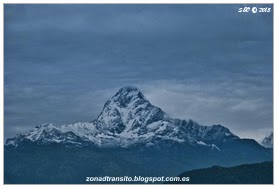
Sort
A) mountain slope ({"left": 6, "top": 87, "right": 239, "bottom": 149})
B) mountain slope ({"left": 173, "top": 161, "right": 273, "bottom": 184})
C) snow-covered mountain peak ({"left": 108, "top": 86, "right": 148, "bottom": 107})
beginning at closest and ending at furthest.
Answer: mountain slope ({"left": 173, "top": 161, "right": 273, "bottom": 184}), snow-covered mountain peak ({"left": 108, "top": 86, "right": 148, "bottom": 107}), mountain slope ({"left": 6, "top": 87, "right": 239, "bottom": 149})

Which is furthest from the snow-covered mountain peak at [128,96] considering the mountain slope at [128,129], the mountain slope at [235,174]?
the mountain slope at [235,174]

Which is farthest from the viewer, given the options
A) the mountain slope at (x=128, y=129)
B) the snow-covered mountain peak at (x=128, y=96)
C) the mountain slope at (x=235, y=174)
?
the mountain slope at (x=128, y=129)

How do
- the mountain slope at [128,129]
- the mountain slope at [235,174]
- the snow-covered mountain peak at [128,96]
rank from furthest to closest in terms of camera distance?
the mountain slope at [128,129] → the snow-covered mountain peak at [128,96] → the mountain slope at [235,174]

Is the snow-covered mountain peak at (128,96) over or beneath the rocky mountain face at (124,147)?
over

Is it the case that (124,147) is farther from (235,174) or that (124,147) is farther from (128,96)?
(235,174)

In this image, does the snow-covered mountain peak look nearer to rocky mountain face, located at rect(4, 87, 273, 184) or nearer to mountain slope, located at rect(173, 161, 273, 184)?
rocky mountain face, located at rect(4, 87, 273, 184)

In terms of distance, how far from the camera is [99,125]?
57.9m

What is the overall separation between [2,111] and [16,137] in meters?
2.46

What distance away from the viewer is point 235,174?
55.0m

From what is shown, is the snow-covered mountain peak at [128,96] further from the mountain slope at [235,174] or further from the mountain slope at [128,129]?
the mountain slope at [235,174]

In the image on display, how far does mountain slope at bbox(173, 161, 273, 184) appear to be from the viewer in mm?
52250

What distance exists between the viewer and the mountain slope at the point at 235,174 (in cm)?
5225

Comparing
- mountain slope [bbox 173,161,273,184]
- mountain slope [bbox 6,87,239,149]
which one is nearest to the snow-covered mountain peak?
mountain slope [bbox 6,87,239,149]

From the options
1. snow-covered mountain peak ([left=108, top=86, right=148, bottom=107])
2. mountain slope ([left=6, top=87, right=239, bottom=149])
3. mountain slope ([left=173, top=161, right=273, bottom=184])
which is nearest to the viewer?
mountain slope ([left=173, top=161, right=273, bottom=184])
